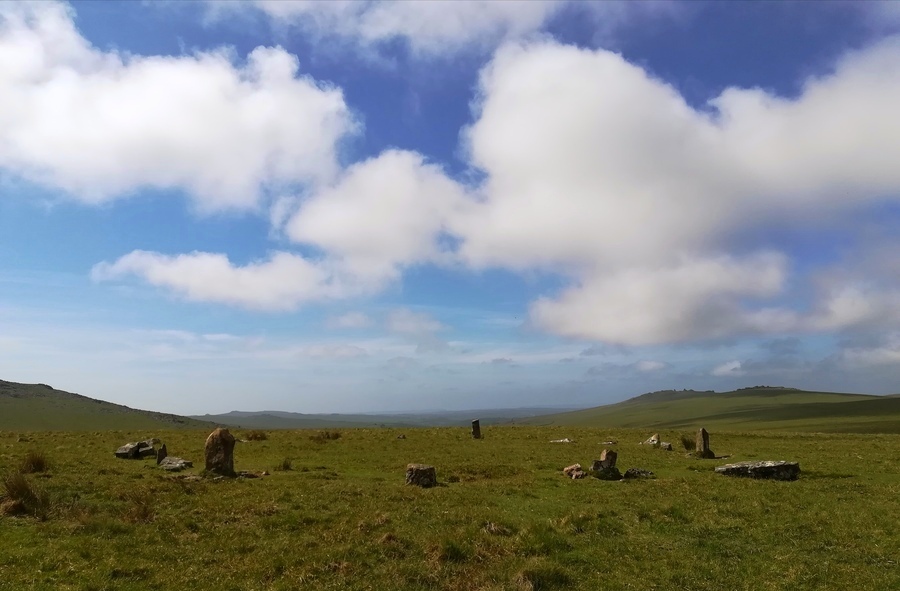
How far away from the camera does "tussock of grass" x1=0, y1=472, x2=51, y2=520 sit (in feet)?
57.5

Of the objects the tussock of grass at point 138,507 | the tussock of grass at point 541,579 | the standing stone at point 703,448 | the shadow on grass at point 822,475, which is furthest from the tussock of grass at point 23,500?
the standing stone at point 703,448

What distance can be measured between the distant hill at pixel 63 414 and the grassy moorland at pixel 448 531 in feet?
319

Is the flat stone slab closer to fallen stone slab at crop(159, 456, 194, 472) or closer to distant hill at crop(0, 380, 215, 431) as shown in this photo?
fallen stone slab at crop(159, 456, 194, 472)

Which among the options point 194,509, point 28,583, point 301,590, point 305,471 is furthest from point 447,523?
point 305,471

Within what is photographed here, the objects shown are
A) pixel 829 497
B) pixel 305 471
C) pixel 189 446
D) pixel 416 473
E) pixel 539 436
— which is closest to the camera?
pixel 829 497

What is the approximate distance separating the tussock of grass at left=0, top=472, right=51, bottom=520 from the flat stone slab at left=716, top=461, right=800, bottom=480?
3039 centimetres

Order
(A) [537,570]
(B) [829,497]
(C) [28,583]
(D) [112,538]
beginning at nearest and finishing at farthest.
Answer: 1. (C) [28,583]
2. (A) [537,570]
3. (D) [112,538]
4. (B) [829,497]

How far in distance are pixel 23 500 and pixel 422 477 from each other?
48.9 feet

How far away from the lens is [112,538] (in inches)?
625

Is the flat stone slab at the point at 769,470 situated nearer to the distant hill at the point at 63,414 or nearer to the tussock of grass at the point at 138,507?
the tussock of grass at the point at 138,507

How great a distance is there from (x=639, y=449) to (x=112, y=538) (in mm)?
35659

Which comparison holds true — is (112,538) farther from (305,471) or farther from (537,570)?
(305,471)

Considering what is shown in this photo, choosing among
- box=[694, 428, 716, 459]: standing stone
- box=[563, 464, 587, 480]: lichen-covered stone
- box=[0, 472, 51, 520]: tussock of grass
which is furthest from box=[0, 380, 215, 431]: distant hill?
box=[694, 428, 716, 459]: standing stone

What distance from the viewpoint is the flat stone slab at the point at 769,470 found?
28.5m
